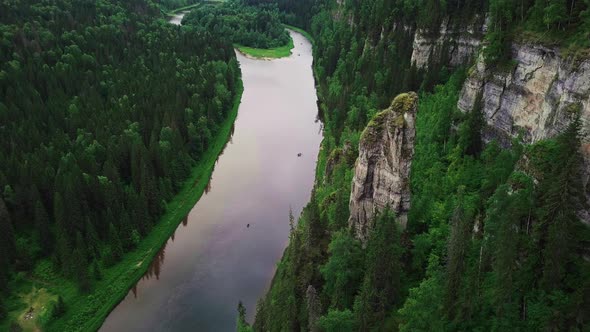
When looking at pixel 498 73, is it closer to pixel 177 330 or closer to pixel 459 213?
pixel 459 213

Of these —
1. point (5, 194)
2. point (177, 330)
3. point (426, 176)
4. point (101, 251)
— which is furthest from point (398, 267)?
point (5, 194)

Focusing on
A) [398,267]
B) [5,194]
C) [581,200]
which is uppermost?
[581,200]

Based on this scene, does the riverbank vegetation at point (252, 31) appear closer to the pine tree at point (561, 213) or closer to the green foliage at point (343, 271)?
the green foliage at point (343, 271)

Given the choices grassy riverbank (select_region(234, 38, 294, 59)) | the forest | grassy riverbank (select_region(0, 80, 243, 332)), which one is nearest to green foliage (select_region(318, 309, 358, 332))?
grassy riverbank (select_region(0, 80, 243, 332))

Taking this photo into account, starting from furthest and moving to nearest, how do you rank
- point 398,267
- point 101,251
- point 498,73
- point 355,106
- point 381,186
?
1. point 355,106
2. point 101,251
3. point 498,73
4. point 381,186
5. point 398,267

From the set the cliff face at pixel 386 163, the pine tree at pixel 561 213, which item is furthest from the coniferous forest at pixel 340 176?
the cliff face at pixel 386 163

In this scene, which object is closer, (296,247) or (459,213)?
(459,213)

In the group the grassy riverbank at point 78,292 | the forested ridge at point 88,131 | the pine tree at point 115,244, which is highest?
the forested ridge at point 88,131
